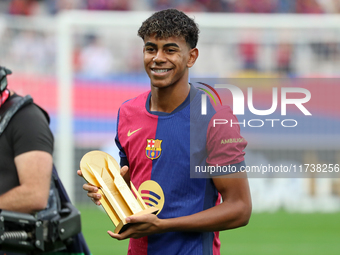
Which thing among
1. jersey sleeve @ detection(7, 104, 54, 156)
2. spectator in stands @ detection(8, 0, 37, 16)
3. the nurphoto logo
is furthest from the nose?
spectator in stands @ detection(8, 0, 37, 16)

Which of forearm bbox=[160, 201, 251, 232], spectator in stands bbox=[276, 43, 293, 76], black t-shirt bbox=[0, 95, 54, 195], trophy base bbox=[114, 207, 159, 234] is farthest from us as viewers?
spectator in stands bbox=[276, 43, 293, 76]

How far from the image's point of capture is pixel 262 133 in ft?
25.8

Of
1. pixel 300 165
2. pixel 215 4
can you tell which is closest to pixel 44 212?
pixel 300 165

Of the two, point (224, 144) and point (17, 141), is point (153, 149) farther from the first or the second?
point (17, 141)

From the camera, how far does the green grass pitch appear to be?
247 inches

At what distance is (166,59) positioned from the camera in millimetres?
2531

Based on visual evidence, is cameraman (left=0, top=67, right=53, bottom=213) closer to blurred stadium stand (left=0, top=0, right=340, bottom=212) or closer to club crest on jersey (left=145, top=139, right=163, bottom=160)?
club crest on jersey (left=145, top=139, right=163, bottom=160)

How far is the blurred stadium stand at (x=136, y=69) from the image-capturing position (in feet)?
25.1

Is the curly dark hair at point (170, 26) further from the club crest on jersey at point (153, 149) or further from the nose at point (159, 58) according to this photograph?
the club crest on jersey at point (153, 149)

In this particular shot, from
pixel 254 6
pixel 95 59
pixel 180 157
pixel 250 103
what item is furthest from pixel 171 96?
pixel 254 6

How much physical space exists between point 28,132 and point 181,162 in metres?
0.77

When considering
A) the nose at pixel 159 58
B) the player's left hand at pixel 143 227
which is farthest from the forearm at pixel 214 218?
the nose at pixel 159 58

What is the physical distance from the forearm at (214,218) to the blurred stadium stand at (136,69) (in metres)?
5.11

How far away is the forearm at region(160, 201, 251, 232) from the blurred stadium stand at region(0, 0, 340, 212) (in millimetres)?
5110
